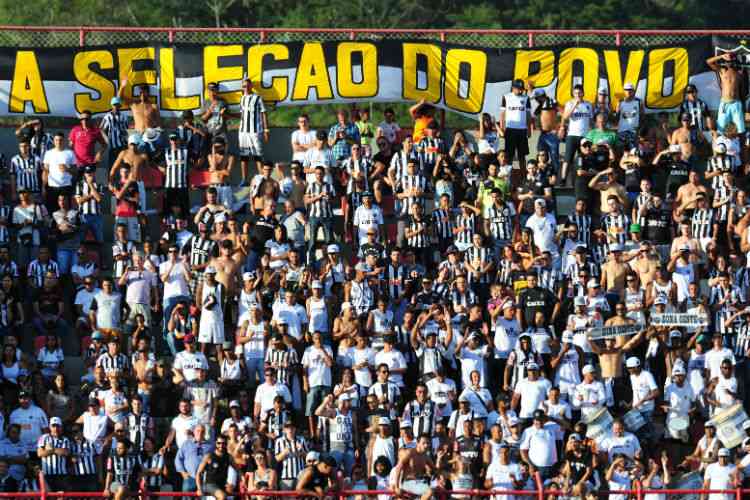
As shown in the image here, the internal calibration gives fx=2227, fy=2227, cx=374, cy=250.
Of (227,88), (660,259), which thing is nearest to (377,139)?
(227,88)

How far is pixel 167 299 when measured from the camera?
29.8 metres

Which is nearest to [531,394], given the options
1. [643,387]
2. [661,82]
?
[643,387]

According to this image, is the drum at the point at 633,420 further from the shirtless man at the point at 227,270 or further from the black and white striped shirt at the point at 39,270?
the black and white striped shirt at the point at 39,270

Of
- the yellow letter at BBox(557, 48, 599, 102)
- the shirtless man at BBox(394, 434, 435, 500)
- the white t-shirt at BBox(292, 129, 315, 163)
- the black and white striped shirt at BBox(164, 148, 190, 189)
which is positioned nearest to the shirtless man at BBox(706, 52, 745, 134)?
the yellow letter at BBox(557, 48, 599, 102)

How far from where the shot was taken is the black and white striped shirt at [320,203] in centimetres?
3114

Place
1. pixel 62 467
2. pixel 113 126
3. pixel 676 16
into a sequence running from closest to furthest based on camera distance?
pixel 62 467 → pixel 113 126 → pixel 676 16

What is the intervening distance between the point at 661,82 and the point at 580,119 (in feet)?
6.32

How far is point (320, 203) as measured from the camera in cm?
3116

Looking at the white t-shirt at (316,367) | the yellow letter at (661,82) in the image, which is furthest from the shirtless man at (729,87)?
the white t-shirt at (316,367)

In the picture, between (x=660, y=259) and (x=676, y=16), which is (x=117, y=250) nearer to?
(x=660, y=259)

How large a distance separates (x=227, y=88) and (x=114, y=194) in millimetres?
2788

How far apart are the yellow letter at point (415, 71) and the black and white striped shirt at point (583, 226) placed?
3.63 metres

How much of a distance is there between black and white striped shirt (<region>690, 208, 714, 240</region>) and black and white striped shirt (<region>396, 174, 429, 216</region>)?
380 centimetres

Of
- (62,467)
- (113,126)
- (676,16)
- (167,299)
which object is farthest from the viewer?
(676,16)
